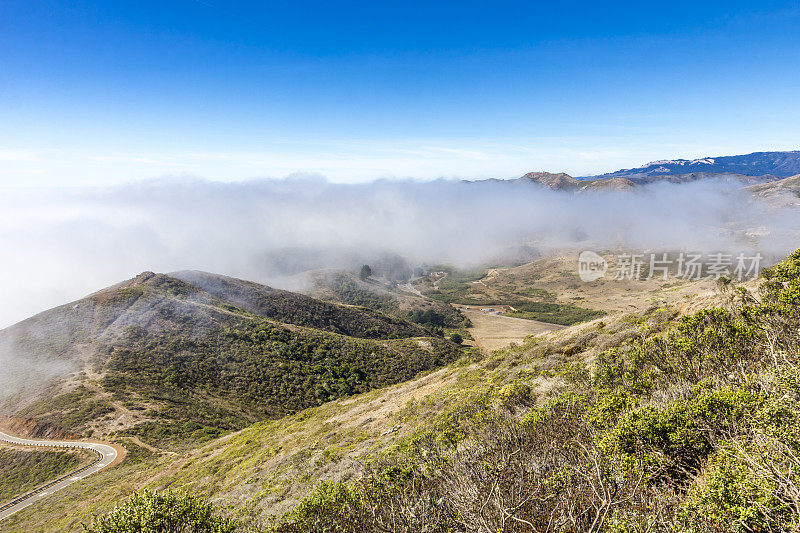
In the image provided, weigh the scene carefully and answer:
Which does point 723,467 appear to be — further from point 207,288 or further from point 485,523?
point 207,288

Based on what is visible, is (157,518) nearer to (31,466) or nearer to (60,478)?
(60,478)

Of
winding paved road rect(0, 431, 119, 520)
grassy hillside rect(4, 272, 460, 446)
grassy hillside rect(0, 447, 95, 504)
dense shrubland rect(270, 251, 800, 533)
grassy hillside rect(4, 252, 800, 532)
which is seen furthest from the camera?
grassy hillside rect(4, 272, 460, 446)

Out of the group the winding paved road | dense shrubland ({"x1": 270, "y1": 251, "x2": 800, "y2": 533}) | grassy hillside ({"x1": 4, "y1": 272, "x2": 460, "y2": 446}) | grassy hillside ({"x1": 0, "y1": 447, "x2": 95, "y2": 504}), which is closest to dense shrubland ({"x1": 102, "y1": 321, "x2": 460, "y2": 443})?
grassy hillside ({"x1": 4, "y1": 272, "x2": 460, "y2": 446})

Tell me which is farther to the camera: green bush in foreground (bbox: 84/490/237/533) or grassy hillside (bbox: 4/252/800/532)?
green bush in foreground (bbox: 84/490/237/533)

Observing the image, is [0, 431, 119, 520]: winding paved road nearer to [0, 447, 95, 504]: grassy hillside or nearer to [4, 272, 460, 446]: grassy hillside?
[0, 447, 95, 504]: grassy hillside

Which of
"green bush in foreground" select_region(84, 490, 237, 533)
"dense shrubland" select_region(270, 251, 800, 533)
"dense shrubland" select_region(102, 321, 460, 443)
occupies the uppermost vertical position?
"dense shrubland" select_region(270, 251, 800, 533)

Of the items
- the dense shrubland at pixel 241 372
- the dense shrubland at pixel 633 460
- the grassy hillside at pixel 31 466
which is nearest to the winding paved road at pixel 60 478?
the grassy hillside at pixel 31 466
